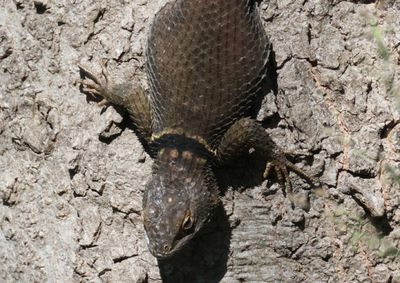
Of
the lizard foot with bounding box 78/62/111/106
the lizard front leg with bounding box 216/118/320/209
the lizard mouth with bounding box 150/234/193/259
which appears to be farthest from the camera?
the lizard foot with bounding box 78/62/111/106

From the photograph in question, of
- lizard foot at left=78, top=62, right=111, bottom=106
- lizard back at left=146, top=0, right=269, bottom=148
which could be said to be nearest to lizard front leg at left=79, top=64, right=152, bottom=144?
lizard foot at left=78, top=62, right=111, bottom=106

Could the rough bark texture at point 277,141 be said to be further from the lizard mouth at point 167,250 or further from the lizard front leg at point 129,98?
the lizard mouth at point 167,250

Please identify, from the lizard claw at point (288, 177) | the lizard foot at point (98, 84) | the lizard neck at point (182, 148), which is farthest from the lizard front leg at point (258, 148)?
the lizard foot at point (98, 84)

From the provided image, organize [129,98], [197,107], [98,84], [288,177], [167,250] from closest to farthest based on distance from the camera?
[167,250]
[197,107]
[288,177]
[129,98]
[98,84]

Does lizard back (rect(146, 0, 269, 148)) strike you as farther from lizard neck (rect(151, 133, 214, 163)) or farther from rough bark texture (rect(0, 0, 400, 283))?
rough bark texture (rect(0, 0, 400, 283))

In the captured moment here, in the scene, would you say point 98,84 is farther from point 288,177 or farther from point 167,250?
point 288,177

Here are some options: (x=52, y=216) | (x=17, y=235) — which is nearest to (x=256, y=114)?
(x=52, y=216)

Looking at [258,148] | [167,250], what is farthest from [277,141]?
[167,250]
